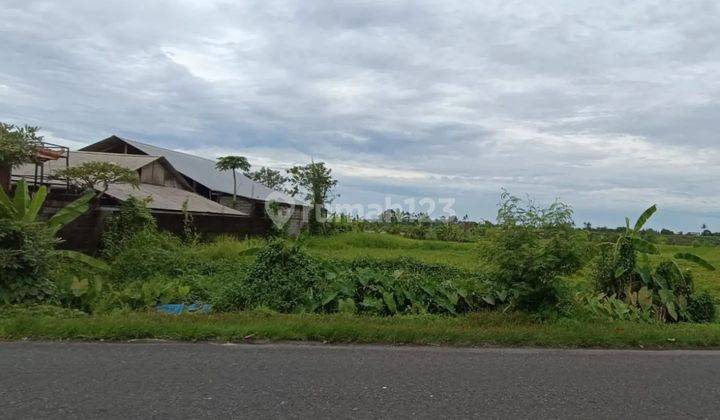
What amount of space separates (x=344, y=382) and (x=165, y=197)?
23442 millimetres

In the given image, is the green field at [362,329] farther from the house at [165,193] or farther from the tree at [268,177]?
the tree at [268,177]

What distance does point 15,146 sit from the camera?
1245 cm

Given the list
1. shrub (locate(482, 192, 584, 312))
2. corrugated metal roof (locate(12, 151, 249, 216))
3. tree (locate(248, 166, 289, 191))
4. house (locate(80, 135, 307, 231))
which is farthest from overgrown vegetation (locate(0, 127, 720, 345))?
tree (locate(248, 166, 289, 191))

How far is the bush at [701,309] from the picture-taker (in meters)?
8.95

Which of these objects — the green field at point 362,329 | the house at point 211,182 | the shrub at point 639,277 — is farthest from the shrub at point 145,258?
the house at point 211,182

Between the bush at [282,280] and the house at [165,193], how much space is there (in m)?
6.22

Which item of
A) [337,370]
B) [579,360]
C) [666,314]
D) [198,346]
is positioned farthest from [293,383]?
[666,314]

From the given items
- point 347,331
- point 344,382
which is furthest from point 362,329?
point 344,382

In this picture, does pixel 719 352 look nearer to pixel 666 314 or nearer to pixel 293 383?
pixel 666 314

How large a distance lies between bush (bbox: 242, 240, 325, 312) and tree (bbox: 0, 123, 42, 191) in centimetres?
647

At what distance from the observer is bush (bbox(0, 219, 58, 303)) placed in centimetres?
821

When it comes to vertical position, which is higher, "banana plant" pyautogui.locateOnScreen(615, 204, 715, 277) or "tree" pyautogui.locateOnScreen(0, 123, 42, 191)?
"tree" pyautogui.locateOnScreen(0, 123, 42, 191)

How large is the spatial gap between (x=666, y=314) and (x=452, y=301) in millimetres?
3316

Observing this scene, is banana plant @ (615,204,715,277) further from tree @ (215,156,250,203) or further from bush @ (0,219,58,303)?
tree @ (215,156,250,203)
